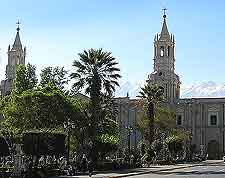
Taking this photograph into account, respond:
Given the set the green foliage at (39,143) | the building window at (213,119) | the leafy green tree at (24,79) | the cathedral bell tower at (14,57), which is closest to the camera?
the green foliage at (39,143)

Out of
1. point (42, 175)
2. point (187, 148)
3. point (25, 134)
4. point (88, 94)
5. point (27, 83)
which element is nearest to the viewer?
point (42, 175)

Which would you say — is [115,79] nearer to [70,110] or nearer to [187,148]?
[70,110]

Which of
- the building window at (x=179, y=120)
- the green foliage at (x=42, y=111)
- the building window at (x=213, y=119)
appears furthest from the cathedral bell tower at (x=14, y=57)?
the green foliage at (x=42, y=111)

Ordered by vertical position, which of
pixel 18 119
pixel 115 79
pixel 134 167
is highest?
pixel 115 79

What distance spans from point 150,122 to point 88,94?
774 inches

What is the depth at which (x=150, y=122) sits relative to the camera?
6962cm

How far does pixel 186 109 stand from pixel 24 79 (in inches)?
1665

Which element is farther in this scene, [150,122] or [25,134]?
[150,122]

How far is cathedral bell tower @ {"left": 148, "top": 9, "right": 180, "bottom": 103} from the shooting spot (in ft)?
333

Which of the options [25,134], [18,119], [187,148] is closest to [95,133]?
[18,119]

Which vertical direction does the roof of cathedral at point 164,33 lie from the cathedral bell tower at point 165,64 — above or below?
above

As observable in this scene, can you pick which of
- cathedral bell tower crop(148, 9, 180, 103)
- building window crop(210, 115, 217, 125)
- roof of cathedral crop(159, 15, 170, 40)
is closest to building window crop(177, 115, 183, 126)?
cathedral bell tower crop(148, 9, 180, 103)

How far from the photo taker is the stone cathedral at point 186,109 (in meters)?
102

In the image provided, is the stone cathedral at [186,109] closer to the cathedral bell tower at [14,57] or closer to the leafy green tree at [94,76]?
the cathedral bell tower at [14,57]
